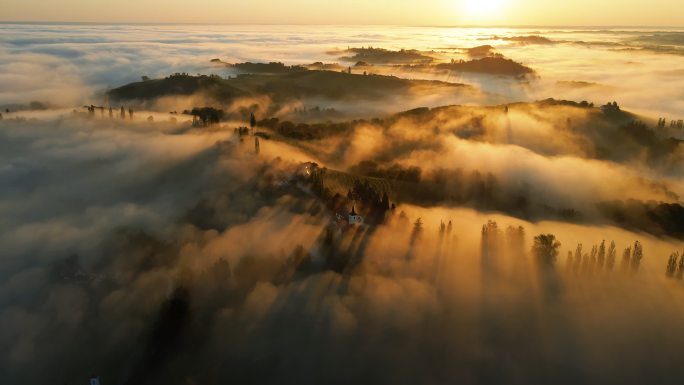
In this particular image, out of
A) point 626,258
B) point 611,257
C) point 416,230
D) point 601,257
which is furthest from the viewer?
point 416,230

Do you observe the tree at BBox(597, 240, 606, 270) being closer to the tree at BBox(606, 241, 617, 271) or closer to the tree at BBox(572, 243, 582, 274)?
the tree at BBox(606, 241, 617, 271)

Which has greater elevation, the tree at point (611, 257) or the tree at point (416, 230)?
the tree at point (416, 230)

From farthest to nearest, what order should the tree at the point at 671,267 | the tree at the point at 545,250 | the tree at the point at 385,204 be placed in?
the tree at the point at 385,204, the tree at the point at 545,250, the tree at the point at 671,267

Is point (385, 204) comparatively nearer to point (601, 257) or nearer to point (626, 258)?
point (601, 257)

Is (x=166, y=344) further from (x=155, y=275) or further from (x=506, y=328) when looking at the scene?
(x=506, y=328)

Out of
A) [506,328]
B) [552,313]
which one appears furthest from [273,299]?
[552,313]

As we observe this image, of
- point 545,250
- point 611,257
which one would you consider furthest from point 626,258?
point 545,250

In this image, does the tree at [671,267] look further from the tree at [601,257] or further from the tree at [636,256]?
the tree at [601,257]

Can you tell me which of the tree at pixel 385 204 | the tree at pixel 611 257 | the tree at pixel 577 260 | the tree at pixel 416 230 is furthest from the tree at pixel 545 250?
the tree at pixel 385 204
